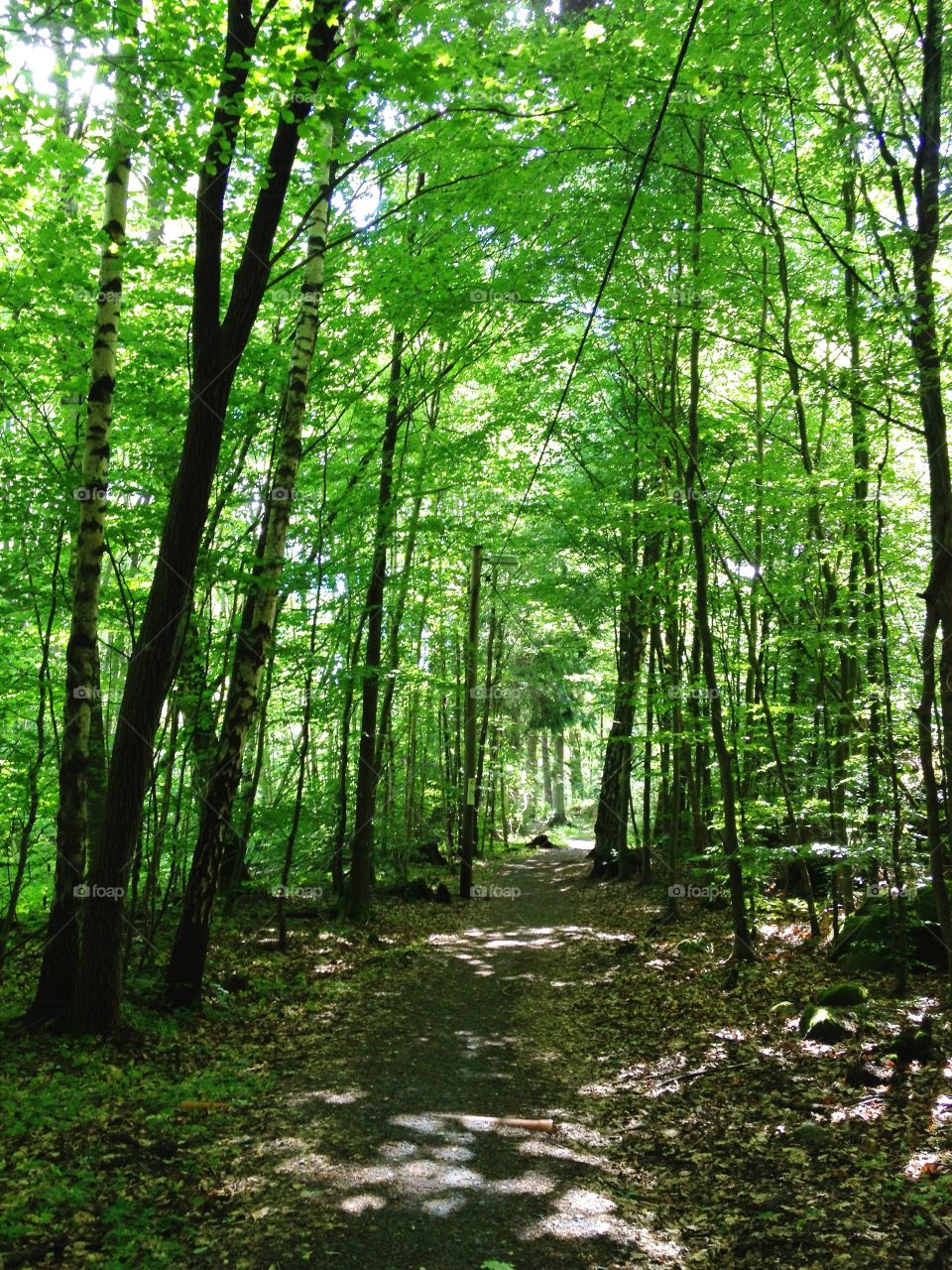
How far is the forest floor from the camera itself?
3387 millimetres

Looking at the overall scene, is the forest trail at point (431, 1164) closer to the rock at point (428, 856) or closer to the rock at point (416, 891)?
the rock at point (416, 891)

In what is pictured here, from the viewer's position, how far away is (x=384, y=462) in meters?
11.0

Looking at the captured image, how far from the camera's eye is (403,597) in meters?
12.5

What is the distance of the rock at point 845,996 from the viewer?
20.5 ft

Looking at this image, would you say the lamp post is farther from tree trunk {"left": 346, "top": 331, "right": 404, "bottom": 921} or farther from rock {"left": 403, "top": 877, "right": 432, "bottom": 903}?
tree trunk {"left": 346, "top": 331, "right": 404, "bottom": 921}

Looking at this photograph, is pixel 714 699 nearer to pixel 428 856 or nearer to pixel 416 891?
pixel 416 891

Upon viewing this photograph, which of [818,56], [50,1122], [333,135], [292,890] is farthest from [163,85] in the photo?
[292,890]

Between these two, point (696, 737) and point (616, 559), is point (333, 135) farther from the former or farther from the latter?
point (616, 559)

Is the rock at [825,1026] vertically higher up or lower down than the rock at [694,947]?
higher up

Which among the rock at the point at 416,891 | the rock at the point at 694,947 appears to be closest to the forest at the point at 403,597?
the rock at the point at 694,947

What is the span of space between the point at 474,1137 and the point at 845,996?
3490 millimetres

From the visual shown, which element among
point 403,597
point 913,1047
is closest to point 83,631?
point 913,1047

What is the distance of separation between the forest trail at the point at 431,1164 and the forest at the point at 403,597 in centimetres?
3

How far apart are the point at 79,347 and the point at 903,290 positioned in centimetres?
665
